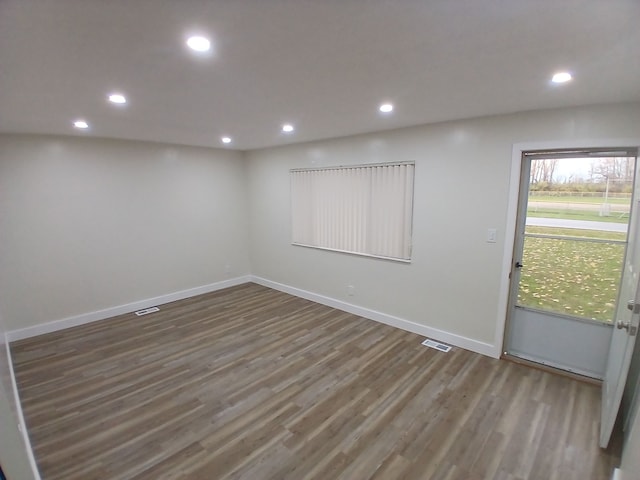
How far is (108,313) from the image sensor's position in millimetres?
4328

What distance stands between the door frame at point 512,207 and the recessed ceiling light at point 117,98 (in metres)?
3.45

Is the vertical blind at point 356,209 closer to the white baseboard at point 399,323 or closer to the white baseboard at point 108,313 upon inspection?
the white baseboard at point 399,323

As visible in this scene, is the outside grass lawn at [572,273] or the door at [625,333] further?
the outside grass lawn at [572,273]

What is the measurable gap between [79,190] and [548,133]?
5.42 m

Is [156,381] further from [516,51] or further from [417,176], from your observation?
[516,51]

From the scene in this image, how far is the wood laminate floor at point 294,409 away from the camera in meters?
1.99

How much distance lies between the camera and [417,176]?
140 inches

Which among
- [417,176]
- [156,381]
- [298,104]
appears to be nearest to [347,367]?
[156,381]

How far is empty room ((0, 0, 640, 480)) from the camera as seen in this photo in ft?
4.88

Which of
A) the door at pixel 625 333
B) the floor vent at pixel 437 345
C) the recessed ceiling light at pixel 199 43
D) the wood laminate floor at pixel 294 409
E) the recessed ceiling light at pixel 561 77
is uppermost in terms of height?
the recessed ceiling light at pixel 561 77

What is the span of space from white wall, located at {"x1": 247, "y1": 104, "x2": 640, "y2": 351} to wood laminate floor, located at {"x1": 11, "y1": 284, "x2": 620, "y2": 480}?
47 centimetres

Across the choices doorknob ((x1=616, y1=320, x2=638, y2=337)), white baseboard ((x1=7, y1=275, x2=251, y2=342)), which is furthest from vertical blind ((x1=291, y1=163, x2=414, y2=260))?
doorknob ((x1=616, y1=320, x2=638, y2=337))

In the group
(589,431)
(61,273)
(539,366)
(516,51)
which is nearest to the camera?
(516,51)

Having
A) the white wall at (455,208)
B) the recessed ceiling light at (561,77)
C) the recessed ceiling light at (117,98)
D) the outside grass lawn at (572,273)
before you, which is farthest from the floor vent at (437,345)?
the recessed ceiling light at (117,98)
